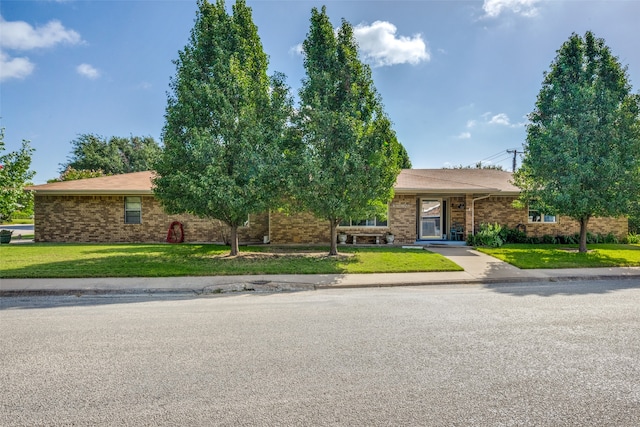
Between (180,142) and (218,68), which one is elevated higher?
(218,68)

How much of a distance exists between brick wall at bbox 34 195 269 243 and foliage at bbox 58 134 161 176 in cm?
2880

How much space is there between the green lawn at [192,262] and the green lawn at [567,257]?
2.70 meters

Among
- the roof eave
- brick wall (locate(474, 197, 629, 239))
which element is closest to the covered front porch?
brick wall (locate(474, 197, 629, 239))

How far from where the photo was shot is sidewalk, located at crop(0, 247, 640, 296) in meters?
7.91

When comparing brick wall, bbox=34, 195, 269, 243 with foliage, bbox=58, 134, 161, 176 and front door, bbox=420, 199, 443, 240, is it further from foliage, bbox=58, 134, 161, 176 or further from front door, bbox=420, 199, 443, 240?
foliage, bbox=58, 134, 161, 176

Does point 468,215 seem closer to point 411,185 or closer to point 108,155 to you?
point 411,185

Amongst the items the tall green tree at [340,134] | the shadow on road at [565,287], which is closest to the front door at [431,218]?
the tall green tree at [340,134]

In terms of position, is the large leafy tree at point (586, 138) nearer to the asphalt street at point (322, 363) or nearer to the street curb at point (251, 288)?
the street curb at point (251, 288)

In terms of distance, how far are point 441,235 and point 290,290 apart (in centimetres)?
1251

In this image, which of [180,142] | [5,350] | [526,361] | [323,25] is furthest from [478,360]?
[323,25]

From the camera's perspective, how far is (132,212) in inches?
680

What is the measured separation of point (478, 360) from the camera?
13.1 feet

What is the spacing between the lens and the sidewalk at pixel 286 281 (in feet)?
26.0

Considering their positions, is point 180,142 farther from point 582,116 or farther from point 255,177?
point 582,116
